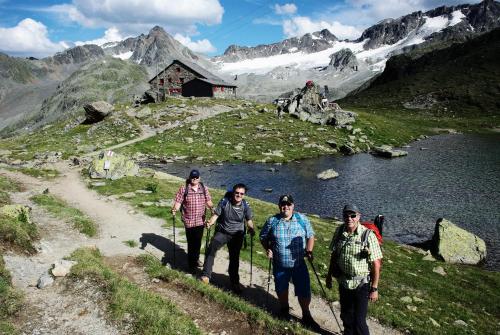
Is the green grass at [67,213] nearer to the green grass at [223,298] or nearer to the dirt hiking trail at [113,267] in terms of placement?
the dirt hiking trail at [113,267]

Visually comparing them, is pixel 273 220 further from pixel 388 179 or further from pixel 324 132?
pixel 324 132

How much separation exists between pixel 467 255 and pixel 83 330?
74.7ft

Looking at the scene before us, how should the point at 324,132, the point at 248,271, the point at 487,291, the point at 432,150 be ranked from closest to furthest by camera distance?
1. the point at 248,271
2. the point at 487,291
3. the point at 432,150
4. the point at 324,132

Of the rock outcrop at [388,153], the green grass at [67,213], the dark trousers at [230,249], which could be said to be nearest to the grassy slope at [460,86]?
the rock outcrop at [388,153]

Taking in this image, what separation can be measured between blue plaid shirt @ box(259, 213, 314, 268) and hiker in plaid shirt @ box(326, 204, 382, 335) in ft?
4.67

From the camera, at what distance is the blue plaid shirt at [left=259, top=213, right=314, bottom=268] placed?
12.6m

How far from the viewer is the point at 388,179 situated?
158 ft

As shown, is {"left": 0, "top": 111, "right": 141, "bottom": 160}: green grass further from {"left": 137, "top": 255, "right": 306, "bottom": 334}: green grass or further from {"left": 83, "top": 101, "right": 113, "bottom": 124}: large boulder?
{"left": 137, "top": 255, "right": 306, "bottom": 334}: green grass

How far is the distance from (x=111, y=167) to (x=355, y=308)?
29.9 meters

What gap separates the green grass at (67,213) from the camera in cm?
2153

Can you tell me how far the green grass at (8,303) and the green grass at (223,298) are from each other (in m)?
4.95

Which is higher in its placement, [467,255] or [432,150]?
[432,150]

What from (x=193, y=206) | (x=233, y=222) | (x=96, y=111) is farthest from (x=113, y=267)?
(x=96, y=111)

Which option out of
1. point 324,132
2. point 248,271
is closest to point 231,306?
point 248,271
